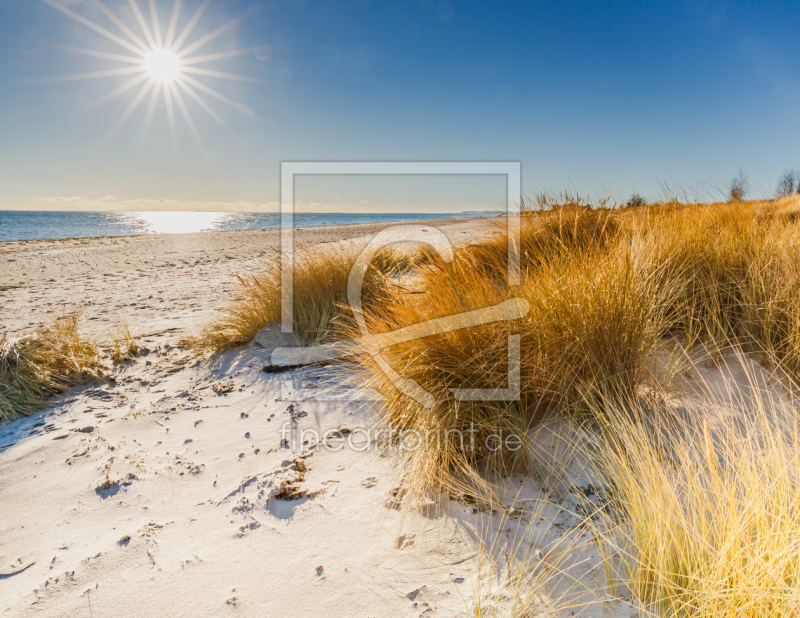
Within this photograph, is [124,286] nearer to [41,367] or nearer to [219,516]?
[41,367]

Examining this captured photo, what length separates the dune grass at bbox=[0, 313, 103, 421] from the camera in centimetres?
271

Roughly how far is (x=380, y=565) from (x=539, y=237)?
3551mm

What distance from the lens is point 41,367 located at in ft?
9.70

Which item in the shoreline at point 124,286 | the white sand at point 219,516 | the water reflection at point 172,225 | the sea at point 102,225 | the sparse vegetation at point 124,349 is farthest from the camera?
the water reflection at point 172,225

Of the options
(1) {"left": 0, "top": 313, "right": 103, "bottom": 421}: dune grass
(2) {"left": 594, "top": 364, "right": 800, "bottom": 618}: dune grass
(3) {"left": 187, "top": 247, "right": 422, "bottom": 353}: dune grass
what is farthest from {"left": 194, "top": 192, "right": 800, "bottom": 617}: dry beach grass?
(1) {"left": 0, "top": 313, "right": 103, "bottom": 421}: dune grass

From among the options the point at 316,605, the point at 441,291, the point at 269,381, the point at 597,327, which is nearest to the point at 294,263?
the point at 269,381

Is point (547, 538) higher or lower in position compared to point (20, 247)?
lower

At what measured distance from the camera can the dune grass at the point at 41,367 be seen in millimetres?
2709

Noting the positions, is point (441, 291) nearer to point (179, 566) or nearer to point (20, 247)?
point (179, 566)

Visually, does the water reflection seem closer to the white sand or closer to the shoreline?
the shoreline

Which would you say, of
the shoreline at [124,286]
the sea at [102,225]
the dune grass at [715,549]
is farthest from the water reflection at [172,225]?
the dune grass at [715,549]

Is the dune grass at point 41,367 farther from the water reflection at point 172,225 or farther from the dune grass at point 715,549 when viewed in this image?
the water reflection at point 172,225

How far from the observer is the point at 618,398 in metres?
1.90

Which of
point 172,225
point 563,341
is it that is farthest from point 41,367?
point 172,225
